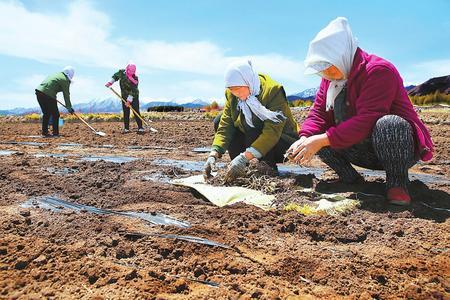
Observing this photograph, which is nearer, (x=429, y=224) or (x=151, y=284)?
(x=151, y=284)

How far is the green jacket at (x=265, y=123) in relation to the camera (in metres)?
3.21

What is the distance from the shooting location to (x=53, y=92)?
805 centimetres

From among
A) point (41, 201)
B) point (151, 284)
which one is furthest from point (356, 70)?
point (41, 201)

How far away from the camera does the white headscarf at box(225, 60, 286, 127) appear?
3193 millimetres

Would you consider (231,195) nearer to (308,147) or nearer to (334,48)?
(308,147)

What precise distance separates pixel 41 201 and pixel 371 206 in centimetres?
208

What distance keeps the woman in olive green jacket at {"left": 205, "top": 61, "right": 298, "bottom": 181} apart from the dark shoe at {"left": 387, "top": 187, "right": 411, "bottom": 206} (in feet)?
3.14

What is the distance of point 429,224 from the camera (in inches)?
87.6

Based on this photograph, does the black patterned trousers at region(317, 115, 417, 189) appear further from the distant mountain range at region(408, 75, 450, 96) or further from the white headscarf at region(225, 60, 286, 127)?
the distant mountain range at region(408, 75, 450, 96)

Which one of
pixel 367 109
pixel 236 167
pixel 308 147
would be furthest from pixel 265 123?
pixel 367 109

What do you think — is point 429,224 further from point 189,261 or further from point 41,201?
point 41,201

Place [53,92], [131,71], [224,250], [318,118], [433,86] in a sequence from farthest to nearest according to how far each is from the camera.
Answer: [433,86] → [131,71] → [53,92] → [318,118] → [224,250]

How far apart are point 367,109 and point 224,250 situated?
1.20 m

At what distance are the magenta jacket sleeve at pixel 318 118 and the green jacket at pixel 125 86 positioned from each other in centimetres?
632
